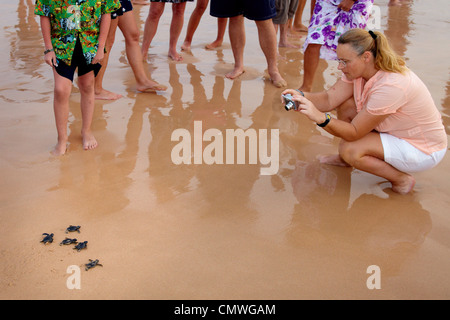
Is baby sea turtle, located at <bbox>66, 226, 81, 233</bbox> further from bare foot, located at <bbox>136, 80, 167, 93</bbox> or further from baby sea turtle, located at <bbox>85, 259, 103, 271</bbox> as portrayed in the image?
bare foot, located at <bbox>136, 80, 167, 93</bbox>

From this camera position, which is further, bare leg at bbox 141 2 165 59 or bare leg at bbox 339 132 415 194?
bare leg at bbox 141 2 165 59

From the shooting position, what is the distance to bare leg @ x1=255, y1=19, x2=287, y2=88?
4660 millimetres

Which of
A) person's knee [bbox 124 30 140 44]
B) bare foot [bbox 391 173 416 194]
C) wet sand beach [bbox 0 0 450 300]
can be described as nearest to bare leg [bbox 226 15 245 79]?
wet sand beach [bbox 0 0 450 300]

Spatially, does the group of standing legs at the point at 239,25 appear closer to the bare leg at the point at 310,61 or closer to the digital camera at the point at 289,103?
the bare leg at the point at 310,61

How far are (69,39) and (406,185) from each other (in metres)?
2.30

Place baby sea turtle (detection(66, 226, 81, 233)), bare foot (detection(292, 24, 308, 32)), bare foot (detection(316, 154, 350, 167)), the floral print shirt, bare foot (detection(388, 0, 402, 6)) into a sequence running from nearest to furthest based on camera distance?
baby sea turtle (detection(66, 226, 81, 233)) → the floral print shirt → bare foot (detection(316, 154, 350, 167)) → bare foot (detection(292, 24, 308, 32)) → bare foot (detection(388, 0, 402, 6))

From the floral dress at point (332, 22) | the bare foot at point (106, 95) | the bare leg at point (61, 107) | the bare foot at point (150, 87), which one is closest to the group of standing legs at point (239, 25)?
the floral dress at point (332, 22)

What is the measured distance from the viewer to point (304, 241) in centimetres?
251

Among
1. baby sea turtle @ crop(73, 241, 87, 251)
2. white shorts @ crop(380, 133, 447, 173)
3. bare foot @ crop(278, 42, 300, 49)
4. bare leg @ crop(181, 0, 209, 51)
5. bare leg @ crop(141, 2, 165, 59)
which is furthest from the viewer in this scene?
bare foot @ crop(278, 42, 300, 49)

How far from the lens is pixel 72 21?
3.11 m

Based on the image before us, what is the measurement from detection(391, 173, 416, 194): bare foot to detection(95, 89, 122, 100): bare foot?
2.48 meters

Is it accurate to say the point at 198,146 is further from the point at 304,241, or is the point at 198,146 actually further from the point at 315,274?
the point at 315,274

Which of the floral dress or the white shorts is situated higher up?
the floral dress

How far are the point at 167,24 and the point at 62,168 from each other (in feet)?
13.4
